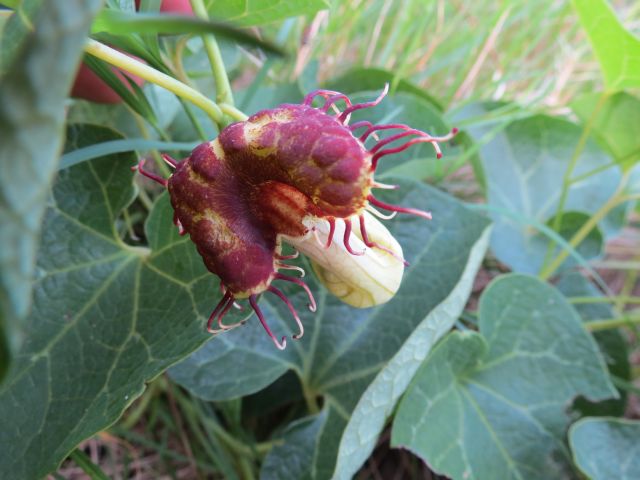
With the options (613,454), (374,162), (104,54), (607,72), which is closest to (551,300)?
(613,454)

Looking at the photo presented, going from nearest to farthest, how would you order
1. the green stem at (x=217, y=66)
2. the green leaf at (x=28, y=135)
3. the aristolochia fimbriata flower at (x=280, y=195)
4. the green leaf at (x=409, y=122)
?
the green leaf at (x=28, y=135)
the aristolochia fimbriata flower at (x=280, y=195)
the green stem at (x=217, y=66)
the green leaf at (x=409, y=122)

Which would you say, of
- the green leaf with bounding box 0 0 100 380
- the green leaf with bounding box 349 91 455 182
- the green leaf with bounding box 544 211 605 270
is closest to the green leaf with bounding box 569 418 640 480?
the green leaf with bounding box 544 211 605 270

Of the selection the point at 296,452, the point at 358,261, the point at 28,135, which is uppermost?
the point at 28,135

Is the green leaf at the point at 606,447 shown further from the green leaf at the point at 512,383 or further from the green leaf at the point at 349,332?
the green leaf at the point at 349,332

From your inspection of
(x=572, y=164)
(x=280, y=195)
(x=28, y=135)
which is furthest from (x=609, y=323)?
(x=28, y=135)

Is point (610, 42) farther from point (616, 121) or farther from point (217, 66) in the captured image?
point (217, 66)

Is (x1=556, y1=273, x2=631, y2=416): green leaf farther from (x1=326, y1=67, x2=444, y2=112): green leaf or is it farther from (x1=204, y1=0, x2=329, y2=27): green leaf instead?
(x1=204, y1=0, x2=329, y2=27): green leaf

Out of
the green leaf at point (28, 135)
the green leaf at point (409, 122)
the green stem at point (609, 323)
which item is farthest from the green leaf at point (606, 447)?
the green leaf at point (28, 135)

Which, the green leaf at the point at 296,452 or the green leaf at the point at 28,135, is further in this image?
the green leaf at the point at 296,452
